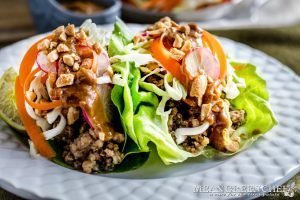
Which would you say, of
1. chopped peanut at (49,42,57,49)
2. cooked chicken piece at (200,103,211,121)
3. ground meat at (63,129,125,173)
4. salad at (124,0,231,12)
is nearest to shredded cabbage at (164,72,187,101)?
cooked chicken piece at (200,103,211,121)

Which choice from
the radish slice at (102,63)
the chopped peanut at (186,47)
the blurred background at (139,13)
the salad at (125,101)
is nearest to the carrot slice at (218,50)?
the salad at (125,101)

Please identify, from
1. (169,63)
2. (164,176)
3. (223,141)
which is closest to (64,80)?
(169,63)

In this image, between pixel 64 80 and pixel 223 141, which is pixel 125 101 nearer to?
pixel 64 80

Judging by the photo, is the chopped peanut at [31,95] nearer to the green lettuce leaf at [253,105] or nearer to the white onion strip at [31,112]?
the white onion strip at [31,112]

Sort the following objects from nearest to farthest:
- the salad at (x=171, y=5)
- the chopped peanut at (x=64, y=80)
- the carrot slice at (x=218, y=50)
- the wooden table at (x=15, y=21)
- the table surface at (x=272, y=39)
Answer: the chopped peanut at (x=64, y=80), the carrot slice at (x=218, y=50), the table surface at (x=272, y=39), the wooden table at (x=15, y=21), the salad at (x=171, y=5)

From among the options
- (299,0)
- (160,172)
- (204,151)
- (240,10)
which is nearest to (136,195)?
(160,172)
